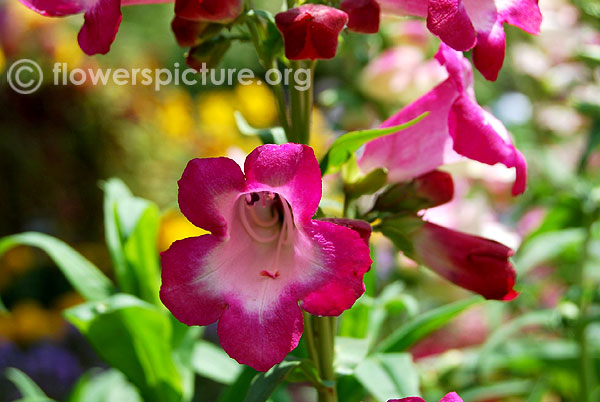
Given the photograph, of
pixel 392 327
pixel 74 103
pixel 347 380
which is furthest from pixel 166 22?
pixel 347 380

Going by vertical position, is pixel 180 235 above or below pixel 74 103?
below

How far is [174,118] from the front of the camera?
136 inches

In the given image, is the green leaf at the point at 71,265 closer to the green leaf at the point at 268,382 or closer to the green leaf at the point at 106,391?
the green leaf at the point at 106,391

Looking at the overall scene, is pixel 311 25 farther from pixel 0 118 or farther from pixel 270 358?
pixel 0 118

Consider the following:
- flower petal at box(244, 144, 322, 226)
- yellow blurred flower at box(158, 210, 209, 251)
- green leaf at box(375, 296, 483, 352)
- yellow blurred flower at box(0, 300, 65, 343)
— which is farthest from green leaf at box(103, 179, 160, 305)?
yellow blurred flower at box(0, 300, 65, 343)

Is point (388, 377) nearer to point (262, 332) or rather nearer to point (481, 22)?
point (262, 332)

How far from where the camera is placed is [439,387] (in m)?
1.25

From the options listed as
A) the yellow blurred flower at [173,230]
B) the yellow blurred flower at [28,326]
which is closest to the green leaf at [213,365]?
the yellow blurred flower at [173,230]

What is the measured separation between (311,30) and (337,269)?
20 cm

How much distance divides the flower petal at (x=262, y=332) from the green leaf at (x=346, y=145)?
0.17m

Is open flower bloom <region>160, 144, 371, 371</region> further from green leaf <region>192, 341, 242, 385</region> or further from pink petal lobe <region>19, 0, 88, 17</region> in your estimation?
green leaf <region>192, 341, 242, 385</region>

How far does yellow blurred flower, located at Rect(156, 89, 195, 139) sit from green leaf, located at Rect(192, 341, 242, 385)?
2.35 m

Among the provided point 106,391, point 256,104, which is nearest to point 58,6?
point 106,391

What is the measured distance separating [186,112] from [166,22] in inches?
75.6
